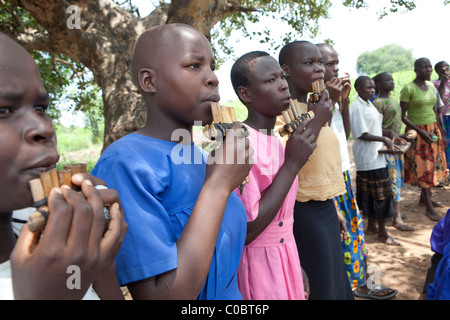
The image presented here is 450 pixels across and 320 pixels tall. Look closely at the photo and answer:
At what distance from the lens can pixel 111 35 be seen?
442 cm

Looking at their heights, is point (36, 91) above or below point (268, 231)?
above

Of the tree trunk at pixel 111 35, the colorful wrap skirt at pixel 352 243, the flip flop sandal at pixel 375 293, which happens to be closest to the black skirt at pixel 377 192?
the flip flop sandal at pixel 375 293

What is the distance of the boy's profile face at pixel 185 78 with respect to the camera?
1267 mm

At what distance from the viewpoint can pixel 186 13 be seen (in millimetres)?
4004

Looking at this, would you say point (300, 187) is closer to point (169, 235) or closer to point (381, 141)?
point (169, 235)

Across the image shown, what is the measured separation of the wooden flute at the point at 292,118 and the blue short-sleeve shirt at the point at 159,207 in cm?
67

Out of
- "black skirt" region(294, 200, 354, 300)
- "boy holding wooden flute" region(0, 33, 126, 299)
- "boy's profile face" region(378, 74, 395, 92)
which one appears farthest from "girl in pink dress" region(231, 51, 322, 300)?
"boy's profile face" region(378, 74, 395, 92)

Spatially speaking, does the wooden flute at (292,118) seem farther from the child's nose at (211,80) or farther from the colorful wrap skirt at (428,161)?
the colorful wrap skirt at (428,161)

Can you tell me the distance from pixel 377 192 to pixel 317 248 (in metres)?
2.72

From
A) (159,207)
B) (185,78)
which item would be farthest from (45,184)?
(185,78)
